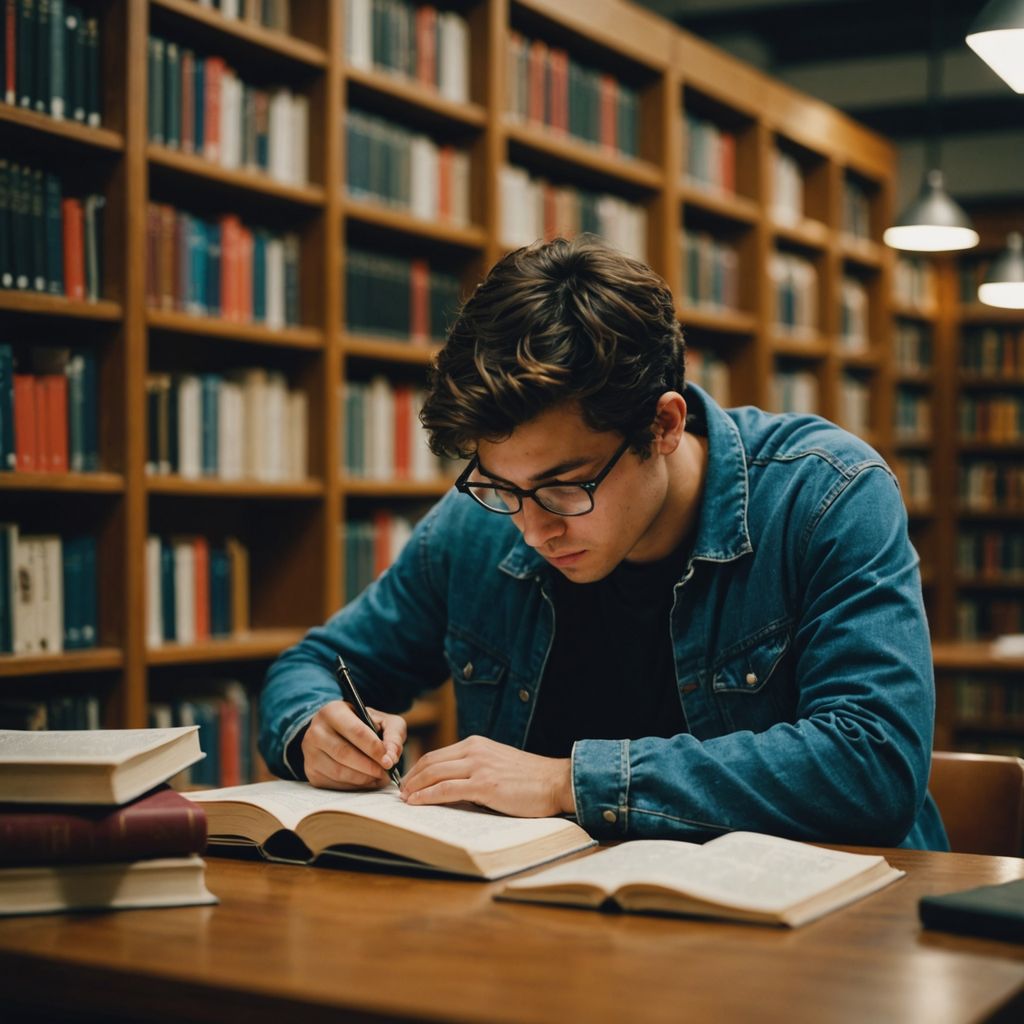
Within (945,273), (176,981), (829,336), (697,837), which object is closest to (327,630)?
(697,837)

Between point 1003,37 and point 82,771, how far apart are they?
1.67 meters

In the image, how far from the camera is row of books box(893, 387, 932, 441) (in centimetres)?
661

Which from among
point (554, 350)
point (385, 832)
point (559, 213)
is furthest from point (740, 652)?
point (559, 213)

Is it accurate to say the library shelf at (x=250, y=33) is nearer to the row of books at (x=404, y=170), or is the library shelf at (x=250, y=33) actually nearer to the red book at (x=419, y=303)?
the row of books at (x=404, y=170)

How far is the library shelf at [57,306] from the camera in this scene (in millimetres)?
2496

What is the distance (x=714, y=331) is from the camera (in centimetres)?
490

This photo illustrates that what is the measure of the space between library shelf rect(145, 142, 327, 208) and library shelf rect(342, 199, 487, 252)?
116 mm

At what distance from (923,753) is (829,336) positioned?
14.2ft

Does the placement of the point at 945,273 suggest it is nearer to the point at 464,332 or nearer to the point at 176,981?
the point at 464,332

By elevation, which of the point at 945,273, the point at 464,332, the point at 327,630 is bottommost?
the point at 327,630

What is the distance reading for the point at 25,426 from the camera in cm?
258

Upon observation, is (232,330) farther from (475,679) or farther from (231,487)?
(475,679)

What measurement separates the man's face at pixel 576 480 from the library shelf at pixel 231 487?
1.47 meters

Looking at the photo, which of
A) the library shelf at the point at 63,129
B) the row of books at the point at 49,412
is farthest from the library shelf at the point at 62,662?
the library shelf at the point at 63,129
